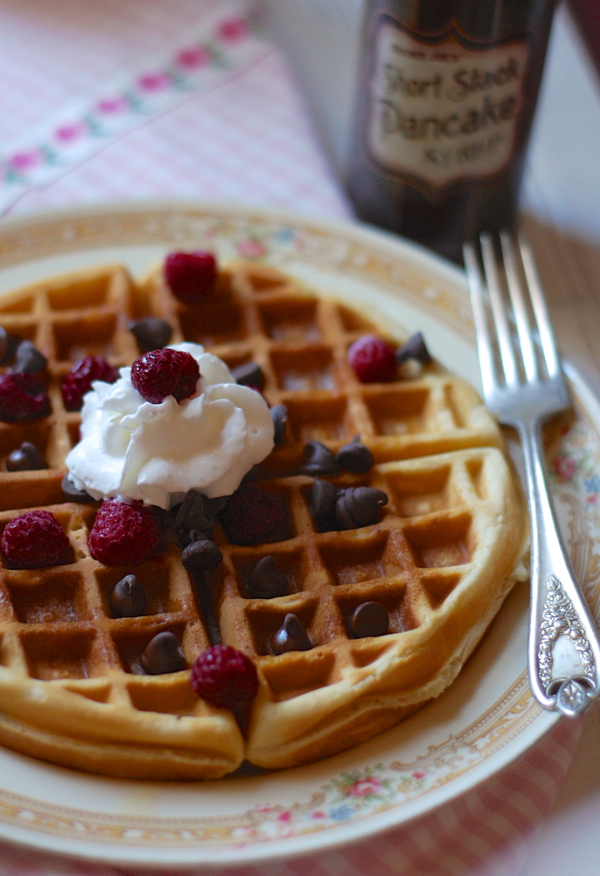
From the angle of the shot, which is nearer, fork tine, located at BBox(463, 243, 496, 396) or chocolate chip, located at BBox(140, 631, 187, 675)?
chocolate chip, located at BBox(140, 631, 187, 675)

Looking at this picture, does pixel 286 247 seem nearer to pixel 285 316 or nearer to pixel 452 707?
pixel 285 316

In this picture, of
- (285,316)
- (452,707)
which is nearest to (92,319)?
(285,316)

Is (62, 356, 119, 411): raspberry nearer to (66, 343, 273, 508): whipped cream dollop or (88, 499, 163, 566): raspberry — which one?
Answer: (66, 343, 273, 508): whipped cream dollop

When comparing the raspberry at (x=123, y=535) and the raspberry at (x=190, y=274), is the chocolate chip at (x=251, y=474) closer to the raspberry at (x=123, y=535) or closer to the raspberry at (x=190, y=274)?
the raspberry at (x=123, y=535)

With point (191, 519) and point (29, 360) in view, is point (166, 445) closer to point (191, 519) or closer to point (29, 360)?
point (191, 519)

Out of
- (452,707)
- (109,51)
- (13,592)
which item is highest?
(109,51)

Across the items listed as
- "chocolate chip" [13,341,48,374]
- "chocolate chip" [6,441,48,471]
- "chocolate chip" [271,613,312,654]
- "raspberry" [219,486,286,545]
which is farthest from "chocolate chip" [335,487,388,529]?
"chocolate chip" [13,341,48,374]

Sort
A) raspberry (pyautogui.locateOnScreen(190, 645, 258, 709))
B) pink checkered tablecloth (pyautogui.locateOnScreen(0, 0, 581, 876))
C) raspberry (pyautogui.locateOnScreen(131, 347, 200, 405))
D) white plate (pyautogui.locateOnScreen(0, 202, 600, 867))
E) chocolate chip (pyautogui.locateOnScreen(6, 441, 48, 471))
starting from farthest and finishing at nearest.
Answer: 1. pink checkered tablecloth (pyautogui.locateOnScreen(0, 0, 581, 876))
2. chocolate chip (pyautogui.locateOnScreen(6, 441, 48, 471))
3. raspberry (pyautogui.locateOnScreen(131, 347, 200, 405))
4. raspberry (pyautogui.locateOnScreen(190, 645, 258, 709))
5. white plate (pyautogui.locateOnScreen(0, 202, 600, 867))
